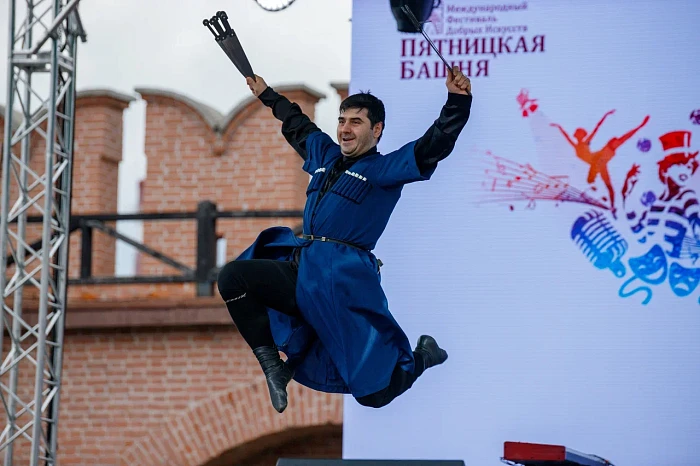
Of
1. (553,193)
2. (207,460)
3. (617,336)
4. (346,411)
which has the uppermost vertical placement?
(553,193)

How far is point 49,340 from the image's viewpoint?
7.52 m

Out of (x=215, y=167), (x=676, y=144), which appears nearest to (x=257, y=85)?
(x=676, y=144)

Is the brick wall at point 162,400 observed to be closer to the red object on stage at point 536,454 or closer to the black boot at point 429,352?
the red object on stage at point 536,454

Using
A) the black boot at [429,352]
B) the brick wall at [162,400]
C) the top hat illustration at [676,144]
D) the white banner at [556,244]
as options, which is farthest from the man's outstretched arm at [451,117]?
the brick wall at [162,400]

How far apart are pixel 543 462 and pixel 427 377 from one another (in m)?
1.60

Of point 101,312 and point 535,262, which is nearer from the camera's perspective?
point 535,262

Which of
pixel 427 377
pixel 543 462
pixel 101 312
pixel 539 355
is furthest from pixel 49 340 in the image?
pixel 543 462

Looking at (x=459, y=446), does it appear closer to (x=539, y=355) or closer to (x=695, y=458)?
(x=539, y=355)

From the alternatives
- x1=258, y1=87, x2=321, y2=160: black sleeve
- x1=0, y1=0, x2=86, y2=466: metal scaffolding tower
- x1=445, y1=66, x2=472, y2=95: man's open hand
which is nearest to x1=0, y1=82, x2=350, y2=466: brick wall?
x1=0, y1=0, x2=86, y2=466: metal scaffolding tower

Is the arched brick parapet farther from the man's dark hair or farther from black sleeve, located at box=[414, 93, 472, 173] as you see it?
black sleeve, located at box=[414, 93, 472, 173]

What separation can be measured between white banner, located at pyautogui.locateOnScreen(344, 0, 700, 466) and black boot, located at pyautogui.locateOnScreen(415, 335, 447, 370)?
164cm

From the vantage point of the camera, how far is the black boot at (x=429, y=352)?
488 cm

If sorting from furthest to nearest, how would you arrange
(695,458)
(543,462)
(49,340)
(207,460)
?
(207,460), (49,340), (695,458), (543,462)

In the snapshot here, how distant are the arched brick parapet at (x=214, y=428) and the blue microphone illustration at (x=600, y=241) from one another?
2.47 meters
